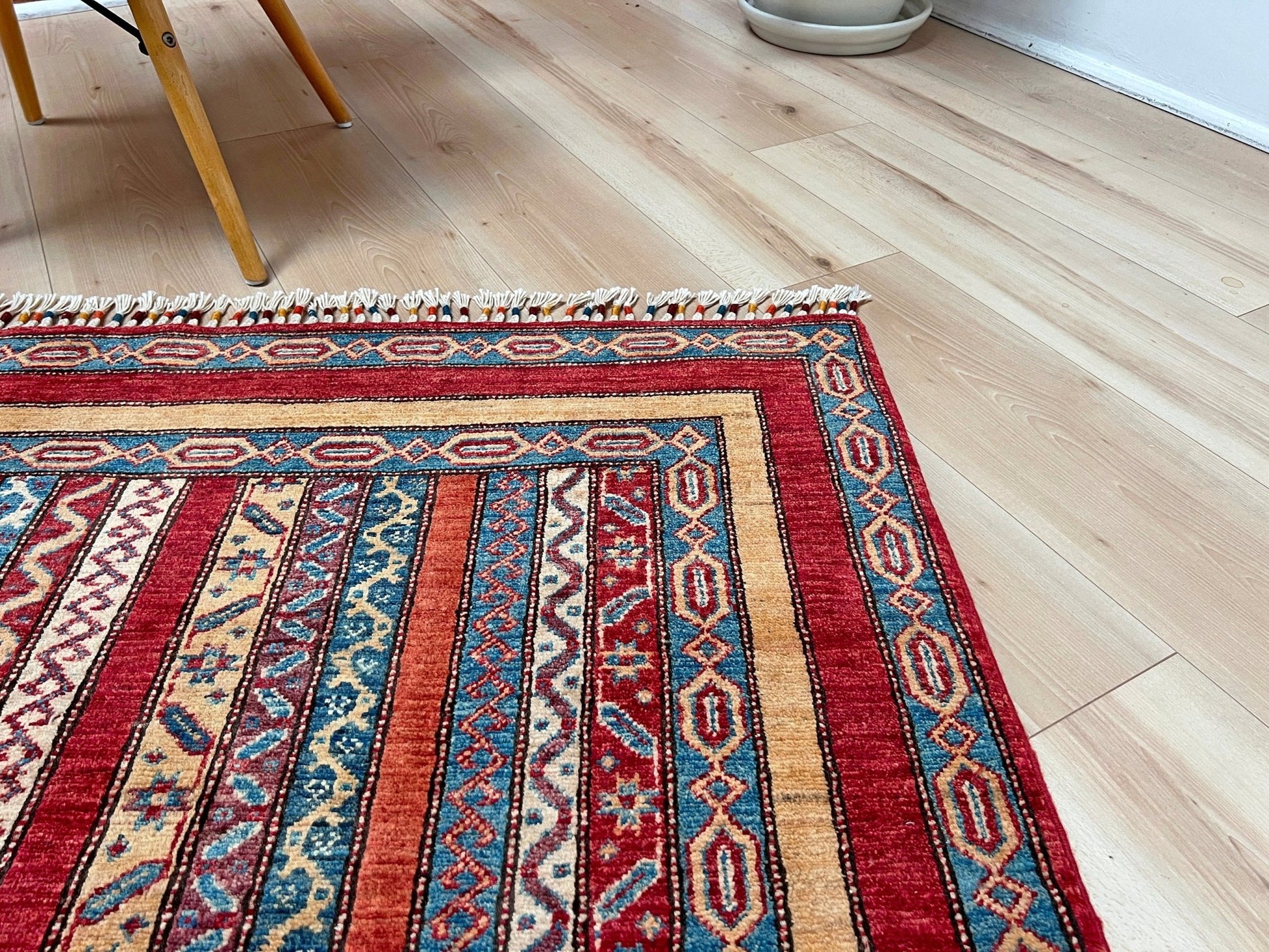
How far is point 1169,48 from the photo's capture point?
1.78 meters

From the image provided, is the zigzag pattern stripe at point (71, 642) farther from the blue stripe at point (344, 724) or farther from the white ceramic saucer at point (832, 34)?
the white ceramic saucer at point (832, 34)

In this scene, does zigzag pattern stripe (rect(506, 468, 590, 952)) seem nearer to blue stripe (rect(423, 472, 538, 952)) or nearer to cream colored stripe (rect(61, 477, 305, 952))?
blue stripe (rect(423, 472, 538, 952))

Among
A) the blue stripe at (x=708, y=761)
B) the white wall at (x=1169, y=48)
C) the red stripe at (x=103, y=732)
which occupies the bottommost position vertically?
the red stripe at (x=103, y=732)

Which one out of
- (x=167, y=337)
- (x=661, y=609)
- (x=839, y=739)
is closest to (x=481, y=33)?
(x=167, y=337)

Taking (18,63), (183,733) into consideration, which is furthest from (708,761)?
(18,63)

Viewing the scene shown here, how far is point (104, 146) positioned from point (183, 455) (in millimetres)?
972

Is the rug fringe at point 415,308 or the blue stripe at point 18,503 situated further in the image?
the rug fringe at point 415,308

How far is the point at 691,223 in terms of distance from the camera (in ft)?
4.75

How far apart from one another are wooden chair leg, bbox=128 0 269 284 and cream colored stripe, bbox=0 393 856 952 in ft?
1.05

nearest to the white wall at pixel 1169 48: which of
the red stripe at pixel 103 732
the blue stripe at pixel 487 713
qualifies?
the blue stripe at pixel 487 713

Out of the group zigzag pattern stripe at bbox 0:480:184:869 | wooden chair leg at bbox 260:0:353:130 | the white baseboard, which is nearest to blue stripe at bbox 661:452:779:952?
zigzag pattern stripe at bbox 0:480:184:869

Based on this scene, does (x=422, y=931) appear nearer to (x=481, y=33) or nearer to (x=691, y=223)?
(x=691, y=223)

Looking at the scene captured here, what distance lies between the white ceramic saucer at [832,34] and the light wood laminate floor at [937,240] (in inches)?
1.6

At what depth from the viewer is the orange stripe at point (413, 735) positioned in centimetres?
66
